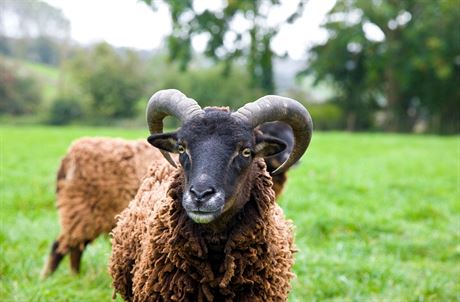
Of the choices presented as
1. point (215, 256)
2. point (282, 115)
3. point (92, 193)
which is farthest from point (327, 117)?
point (215, 256)

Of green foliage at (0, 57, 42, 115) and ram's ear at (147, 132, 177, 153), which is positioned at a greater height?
ram's ear at (147, 132, 177, 153)

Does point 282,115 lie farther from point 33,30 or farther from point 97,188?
point 33,30

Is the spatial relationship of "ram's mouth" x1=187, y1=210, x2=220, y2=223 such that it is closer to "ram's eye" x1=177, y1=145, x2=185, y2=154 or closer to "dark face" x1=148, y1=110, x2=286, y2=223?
"dark face" x1=148, y1=110, x2=286, y2=223

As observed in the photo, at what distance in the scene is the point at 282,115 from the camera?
350 centimetres

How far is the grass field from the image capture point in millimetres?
5113

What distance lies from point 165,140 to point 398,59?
104 feet

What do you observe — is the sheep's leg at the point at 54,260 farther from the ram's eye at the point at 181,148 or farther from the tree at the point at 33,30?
the tree at the point at 33,30

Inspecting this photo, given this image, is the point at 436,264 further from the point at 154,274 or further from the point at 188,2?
→ the point at 188,2

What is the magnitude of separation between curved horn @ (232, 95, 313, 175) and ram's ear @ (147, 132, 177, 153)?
17.3 inches

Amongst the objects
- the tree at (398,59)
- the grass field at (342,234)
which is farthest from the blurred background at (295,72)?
the grass field at (342,234)

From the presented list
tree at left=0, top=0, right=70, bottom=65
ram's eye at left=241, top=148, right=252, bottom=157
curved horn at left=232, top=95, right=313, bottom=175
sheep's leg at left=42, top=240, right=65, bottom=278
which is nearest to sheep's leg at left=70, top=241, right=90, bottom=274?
sheep's leg at left=42, top=240, right=65, bottom=278

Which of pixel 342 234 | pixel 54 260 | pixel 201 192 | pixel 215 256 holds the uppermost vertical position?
pixel 201 192

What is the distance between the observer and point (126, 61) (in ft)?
139

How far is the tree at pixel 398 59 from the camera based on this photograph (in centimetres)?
3178
